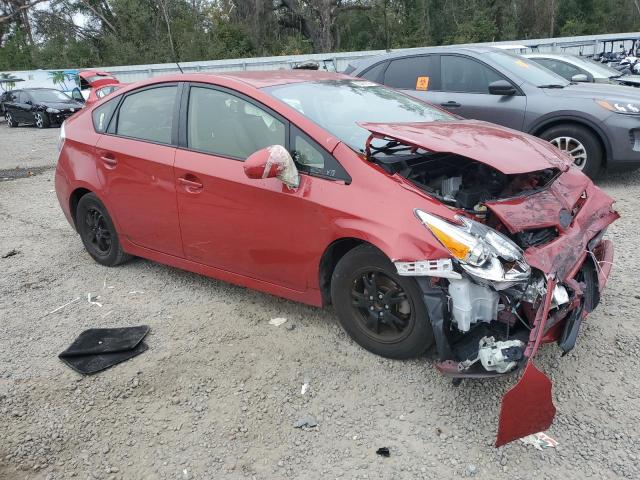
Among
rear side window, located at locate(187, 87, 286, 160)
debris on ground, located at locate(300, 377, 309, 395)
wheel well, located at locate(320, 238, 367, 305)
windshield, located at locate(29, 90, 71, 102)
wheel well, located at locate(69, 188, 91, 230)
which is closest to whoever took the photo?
debris on ground, located at locate(300, 377, 309, 395)

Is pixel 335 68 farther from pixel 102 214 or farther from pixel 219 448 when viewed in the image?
pixel 219 448

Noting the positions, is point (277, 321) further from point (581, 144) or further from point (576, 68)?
point (576, 68)

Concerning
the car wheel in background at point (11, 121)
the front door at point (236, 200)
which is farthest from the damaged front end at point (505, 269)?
the car wheel in background at point (11, 121)

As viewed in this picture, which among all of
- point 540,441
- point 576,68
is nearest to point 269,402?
point 540,441

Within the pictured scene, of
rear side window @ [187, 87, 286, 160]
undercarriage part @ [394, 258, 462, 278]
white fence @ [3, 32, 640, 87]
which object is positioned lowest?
undercarriage part @ [394, 258, 462, 278]

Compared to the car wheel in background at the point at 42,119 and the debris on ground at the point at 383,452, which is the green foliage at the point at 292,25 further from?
the debris on ground at the point at 383,452

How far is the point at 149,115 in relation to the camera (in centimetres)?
430

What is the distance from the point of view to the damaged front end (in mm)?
2609

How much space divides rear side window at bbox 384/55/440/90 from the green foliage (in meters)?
31.0

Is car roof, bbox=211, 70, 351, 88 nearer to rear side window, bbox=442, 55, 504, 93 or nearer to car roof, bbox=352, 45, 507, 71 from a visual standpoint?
rear side window, bbox=442, 55, 504, 93

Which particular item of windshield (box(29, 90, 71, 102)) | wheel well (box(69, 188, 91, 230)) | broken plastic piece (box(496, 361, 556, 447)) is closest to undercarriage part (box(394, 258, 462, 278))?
broken plastic piece (box(496, 361, 556, 447))

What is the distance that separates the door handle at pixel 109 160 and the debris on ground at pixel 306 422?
262 cm

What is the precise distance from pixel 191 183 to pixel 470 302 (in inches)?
81.5

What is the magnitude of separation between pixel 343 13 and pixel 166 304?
38.3 meters
